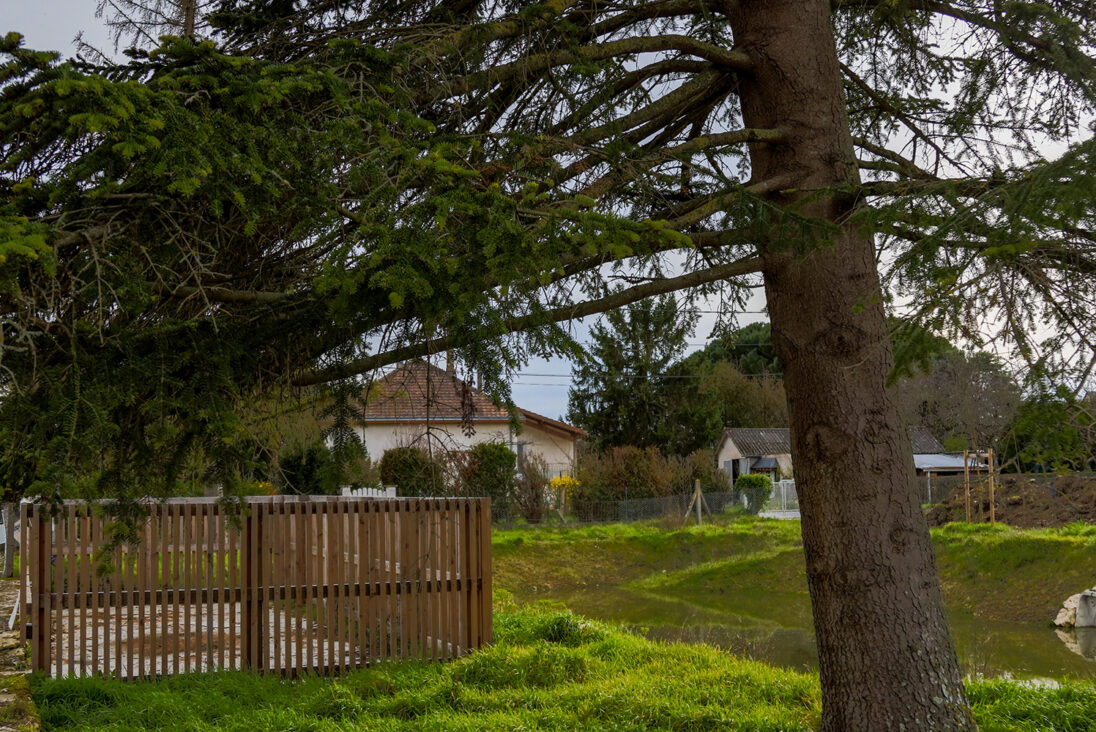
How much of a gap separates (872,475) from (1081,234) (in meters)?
1.79

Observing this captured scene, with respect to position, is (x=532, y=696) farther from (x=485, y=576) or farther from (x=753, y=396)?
(x=753, y=396)

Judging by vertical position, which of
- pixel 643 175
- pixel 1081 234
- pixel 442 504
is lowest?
pixel 442 504

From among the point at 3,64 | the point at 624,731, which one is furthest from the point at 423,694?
the point at 3,64

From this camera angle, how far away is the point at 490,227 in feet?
13.7

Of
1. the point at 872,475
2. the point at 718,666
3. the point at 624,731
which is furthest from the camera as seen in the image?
the point at 718,666

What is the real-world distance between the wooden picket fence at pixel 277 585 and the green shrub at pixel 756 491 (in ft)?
71.7

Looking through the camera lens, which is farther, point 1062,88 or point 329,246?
point 1062,88

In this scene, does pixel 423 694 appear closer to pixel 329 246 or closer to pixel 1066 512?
pixel 329 246

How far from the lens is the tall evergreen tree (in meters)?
3.93

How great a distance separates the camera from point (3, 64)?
373 centimetres

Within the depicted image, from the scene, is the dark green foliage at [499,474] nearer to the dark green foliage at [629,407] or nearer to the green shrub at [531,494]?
the green shrub at [531,494]

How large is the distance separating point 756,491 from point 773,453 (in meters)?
12.2

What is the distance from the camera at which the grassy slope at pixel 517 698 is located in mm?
6352

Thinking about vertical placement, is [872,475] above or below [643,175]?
below
